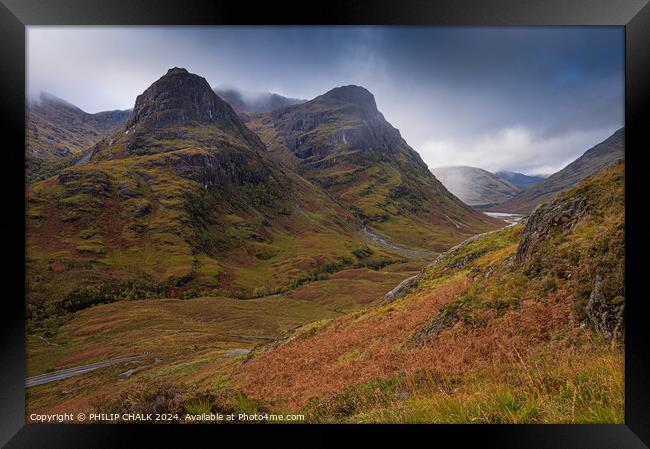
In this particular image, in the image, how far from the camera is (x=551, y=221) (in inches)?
290

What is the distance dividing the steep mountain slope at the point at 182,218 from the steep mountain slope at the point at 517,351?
18.4 m

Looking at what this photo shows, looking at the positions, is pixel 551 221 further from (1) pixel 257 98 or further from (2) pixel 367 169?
(2) pixel 367 169

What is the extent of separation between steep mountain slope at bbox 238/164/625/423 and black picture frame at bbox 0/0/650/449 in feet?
1.71

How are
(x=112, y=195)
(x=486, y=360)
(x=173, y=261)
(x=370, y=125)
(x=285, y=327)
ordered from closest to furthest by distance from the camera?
→ 1. (x=486, y=360)
2. (x=285, y=327)
3. (x=173, y=261)
4. (x=112, y=195)
5. (x=370, y=125)

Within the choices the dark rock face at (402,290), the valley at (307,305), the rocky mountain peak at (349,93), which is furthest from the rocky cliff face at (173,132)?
the dark rock face at (402,290)

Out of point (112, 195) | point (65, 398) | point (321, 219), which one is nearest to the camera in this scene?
point (65, 398)

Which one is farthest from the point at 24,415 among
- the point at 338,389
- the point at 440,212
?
the point at 440,212

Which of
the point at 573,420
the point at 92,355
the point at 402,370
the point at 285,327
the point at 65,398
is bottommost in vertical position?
the point at 285,327

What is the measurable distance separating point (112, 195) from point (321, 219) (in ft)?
256

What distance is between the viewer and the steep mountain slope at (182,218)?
44459mm

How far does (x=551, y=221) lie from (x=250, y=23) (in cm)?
895

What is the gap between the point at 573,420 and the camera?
A: 10.4 feet

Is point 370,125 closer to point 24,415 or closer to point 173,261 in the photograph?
point 173,261

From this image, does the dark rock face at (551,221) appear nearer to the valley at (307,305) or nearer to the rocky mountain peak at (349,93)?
the valley at (307,305)
